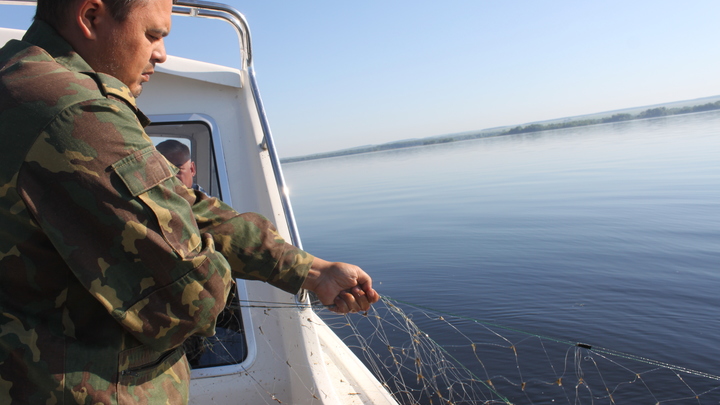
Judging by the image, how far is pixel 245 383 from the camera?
3168 mm

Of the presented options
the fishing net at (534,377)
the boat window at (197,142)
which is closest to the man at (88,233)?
the boat window at (197,142)

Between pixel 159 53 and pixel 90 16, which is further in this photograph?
pixel 159 53

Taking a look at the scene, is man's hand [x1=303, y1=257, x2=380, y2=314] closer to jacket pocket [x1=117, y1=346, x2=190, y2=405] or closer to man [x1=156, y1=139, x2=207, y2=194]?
jacket pocket [x1=117, y1=346, x2=190, y2=405]

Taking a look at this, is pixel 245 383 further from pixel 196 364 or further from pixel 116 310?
pixel 116 310

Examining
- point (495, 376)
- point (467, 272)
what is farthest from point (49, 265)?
point (467, 272)

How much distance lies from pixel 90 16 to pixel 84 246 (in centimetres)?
59

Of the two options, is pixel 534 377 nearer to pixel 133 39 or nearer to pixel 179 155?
pixel 179 155

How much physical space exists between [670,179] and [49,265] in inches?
819

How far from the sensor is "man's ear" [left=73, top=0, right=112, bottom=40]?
126cm

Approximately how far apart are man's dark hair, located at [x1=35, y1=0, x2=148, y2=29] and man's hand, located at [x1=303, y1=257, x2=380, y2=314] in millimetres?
1058

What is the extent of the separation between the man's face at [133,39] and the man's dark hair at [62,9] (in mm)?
14

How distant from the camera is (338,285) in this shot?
2008 millimetres

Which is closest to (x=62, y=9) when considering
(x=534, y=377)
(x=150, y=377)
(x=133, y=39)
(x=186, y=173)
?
(x=133, y=39)

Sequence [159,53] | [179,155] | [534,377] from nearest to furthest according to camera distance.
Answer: [159,53]
[179,155]
[534,377]
